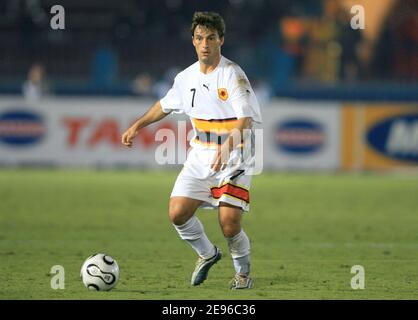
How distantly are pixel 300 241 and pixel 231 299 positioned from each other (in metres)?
4.41

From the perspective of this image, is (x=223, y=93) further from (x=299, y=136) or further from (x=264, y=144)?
(x=299, y=136)

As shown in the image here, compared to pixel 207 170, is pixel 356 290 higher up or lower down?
lower down

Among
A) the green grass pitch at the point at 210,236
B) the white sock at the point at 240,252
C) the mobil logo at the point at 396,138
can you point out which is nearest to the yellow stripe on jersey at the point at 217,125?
the white sock at the point at 240,252

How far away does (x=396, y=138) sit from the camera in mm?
22562

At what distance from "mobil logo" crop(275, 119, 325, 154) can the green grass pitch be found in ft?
4.25

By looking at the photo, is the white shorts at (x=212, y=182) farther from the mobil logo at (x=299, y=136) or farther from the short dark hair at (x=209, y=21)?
the mobil logo at (x=299, y=136)

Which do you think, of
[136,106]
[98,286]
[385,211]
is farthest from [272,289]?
[136,106]

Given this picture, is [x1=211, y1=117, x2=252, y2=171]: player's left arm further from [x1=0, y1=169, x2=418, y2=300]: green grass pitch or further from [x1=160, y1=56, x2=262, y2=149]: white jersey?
[x1=0, y1=169, x2=418, y2=300]: green grass pitch

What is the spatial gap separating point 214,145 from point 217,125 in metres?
0.18

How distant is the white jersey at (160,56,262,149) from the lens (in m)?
8.49

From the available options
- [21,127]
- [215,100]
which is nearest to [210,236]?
[215,100]

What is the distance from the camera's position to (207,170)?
8703 millimetres
